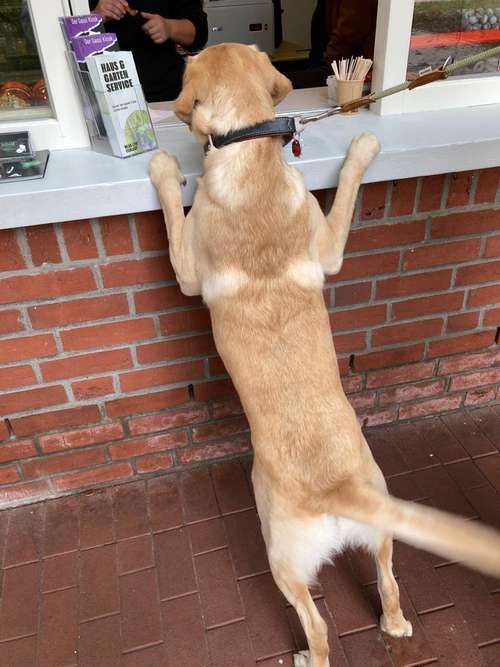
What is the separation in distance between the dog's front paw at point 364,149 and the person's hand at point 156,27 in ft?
4.81

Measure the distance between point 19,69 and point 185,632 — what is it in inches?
81.1

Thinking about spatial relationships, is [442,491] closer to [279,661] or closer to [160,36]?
[279,661]

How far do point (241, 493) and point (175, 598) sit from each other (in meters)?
0.53

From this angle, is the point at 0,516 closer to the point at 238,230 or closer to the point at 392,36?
the point at 238,230

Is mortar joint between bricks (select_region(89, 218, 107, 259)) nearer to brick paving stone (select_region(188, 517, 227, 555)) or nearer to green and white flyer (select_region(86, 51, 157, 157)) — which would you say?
green and white flyer (select_region(86, 51, 157, 157))

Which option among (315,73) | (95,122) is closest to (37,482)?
(95,122)

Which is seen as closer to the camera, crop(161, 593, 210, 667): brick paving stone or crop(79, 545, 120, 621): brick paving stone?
crop(161, 593, 210, 667): brick paving stone

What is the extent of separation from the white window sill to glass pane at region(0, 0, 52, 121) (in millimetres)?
183

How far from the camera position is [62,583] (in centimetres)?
216

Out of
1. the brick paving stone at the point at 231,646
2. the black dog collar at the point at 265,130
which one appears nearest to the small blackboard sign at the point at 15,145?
the black dog collar at the point at 265,130

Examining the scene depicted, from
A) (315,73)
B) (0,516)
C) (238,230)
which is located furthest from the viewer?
(315,73)

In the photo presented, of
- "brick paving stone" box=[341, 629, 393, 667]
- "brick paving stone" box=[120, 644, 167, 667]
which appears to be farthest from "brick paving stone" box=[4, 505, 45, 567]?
"brick paving stone" box=[341, 629, 393, 667]

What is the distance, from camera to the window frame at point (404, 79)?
2037 mm

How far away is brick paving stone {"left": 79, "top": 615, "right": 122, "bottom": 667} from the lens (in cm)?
192
